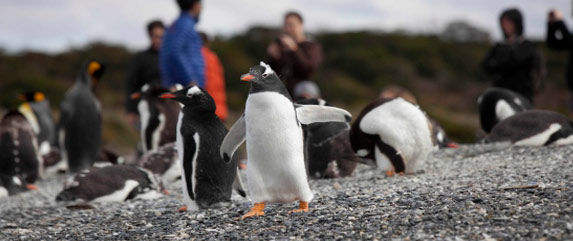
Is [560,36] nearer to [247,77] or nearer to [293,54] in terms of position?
[293,54]

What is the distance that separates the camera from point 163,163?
20.6 feet

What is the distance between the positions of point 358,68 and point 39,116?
2428 cm

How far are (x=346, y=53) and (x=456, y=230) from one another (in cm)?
3222

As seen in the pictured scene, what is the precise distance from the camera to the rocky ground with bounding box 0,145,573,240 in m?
2.98

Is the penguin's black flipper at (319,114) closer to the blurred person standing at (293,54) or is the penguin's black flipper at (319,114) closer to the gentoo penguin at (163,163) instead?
the gentoo penguin at (163,163)

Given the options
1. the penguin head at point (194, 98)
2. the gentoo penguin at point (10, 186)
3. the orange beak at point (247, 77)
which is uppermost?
the orange beak at point (247, 77)

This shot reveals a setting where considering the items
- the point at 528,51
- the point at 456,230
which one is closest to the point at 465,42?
the point at 528,51

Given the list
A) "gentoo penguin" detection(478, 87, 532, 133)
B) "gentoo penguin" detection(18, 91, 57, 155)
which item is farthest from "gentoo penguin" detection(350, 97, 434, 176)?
"gentoo penguin" detection(18, 91, 57, 155)

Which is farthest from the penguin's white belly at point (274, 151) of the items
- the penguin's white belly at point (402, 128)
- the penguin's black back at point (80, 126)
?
the penguin's black back at point (80, 126)

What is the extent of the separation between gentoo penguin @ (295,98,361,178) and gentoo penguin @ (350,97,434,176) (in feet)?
1.16

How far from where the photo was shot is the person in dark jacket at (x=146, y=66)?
8.29 metres

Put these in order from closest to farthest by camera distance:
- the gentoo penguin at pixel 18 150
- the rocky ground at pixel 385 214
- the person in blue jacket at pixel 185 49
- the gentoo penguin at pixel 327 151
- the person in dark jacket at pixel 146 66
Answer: the rocky ground at pixel 385 214
the gentoo penguin at pixel 327 151
the person in blue jacket at pixel 185 49
the gentoo penguin at pixel 18 150
the person in dark jacket at pixel 146 66

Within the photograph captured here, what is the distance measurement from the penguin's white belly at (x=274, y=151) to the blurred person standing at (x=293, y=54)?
3617 millimetres

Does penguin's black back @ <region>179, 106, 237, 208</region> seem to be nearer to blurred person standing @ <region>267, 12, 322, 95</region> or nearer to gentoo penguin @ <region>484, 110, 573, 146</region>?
blurred person standing @ <region>267, 12, 322, 95</region>
